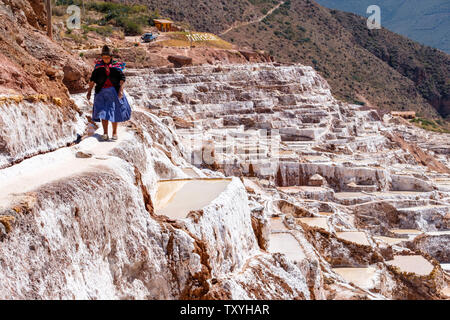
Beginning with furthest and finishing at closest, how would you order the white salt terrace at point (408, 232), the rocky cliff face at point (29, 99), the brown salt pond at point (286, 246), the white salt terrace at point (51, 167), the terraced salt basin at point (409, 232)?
1. the white salt terrace at point (408, 232)
2. the terraced salt basin at point (409, 232)
3. the brown salt pond at point (286, 246)
4. the rocky cliff face at point (29, 99)
5. the white salt terrace at point (51, 167)

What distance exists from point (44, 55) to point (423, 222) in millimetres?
14576

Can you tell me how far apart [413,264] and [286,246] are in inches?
218

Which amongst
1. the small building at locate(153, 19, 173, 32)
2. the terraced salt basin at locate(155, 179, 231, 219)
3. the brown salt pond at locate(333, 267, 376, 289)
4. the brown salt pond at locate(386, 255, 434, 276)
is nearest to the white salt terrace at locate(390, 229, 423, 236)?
the brown salt pond at locate(386, 255, 434, 276)

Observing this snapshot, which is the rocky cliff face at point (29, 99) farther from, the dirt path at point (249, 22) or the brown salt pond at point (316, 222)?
the dirt path at point (249, 22)

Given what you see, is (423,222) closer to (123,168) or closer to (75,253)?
(123,168)

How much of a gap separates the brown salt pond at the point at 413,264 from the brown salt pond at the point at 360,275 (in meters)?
1.27

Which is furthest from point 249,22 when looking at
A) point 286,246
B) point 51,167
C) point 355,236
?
point 51,167

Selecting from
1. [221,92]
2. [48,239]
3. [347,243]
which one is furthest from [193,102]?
[48,239]

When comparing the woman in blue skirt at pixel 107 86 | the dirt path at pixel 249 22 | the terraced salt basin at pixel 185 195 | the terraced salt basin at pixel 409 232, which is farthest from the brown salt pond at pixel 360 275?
the dirt path at pixel 249 22

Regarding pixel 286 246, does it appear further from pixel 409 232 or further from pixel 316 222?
pixel 409 232

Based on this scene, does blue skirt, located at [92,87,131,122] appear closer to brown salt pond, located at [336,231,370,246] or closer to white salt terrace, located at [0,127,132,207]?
white salt terrace, located at [0,127,132,207]

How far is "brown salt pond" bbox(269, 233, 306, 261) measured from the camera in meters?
9.43

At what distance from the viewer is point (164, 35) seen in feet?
158

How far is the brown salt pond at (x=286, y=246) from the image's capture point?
943 cm
